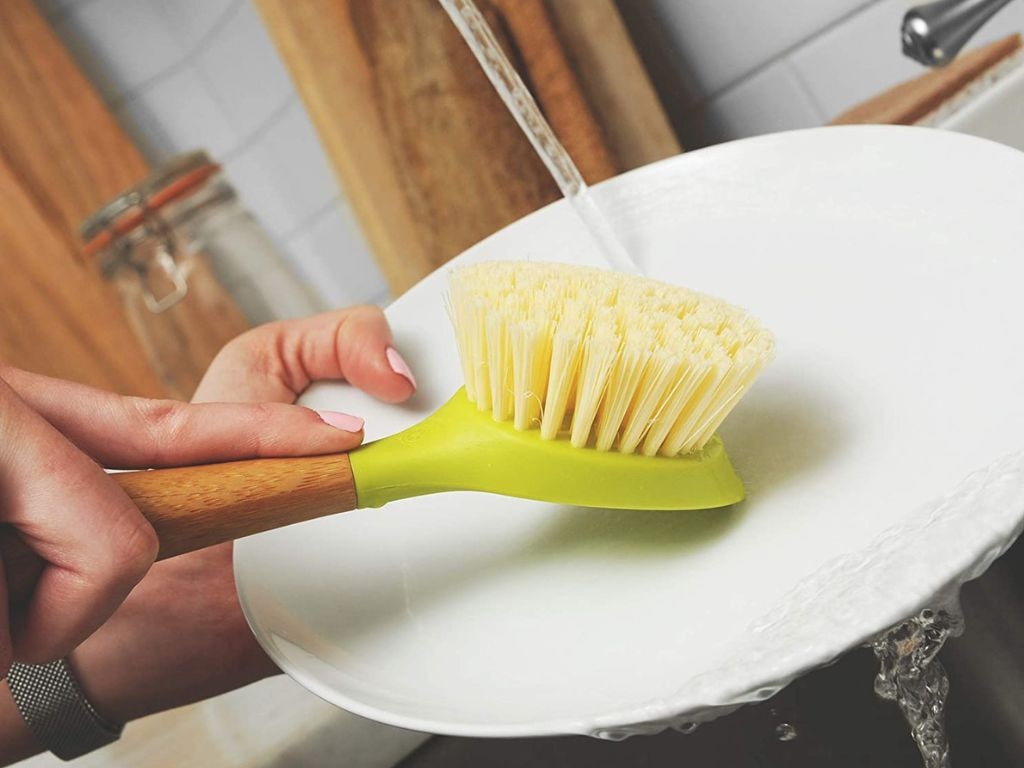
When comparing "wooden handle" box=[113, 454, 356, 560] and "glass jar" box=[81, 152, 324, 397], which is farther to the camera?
"glass jar" box=[81, 152, 324, 397]

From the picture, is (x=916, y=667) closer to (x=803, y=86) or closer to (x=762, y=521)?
(x=762, y=521)

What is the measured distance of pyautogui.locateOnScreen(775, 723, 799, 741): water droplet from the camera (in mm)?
373

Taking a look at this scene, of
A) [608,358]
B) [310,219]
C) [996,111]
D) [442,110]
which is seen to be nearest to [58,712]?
[608,358]

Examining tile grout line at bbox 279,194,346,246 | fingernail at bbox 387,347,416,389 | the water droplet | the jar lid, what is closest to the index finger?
fingernail at bbox 387,347,416,389

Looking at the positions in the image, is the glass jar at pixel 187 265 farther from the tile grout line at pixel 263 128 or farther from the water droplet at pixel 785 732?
the water droplet at pixel 785 732

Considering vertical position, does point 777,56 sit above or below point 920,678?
above

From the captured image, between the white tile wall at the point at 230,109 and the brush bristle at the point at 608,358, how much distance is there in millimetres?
779

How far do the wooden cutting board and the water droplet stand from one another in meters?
0.86

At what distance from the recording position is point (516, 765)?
0.41 m

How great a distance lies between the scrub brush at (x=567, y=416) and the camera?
12.4 inches

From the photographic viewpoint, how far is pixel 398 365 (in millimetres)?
440

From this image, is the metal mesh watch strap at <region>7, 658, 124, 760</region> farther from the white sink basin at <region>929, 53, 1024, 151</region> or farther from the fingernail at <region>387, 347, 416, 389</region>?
the white sink basin at <region>929, 53, 1024, 151</region>

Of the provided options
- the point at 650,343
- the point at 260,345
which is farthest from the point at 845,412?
the point at 260,345

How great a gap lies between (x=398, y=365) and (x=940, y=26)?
28 centimetres
